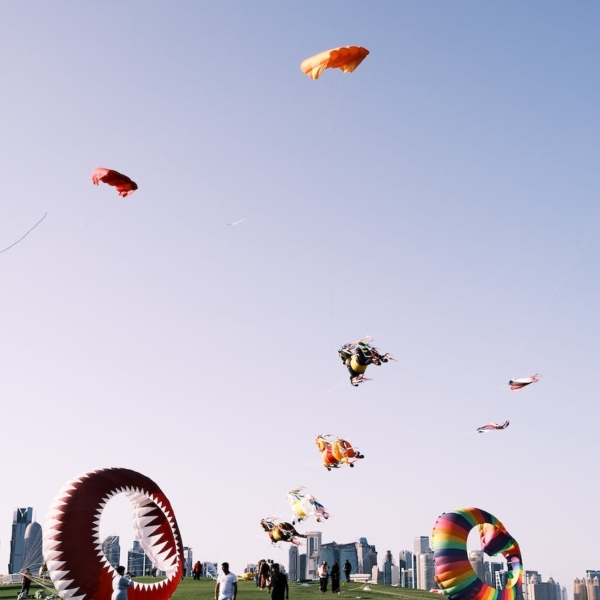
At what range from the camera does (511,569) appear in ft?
93.2

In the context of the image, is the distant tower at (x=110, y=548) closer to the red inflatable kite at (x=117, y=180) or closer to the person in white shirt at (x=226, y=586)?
the person in white shirt at (x=226, y=586)

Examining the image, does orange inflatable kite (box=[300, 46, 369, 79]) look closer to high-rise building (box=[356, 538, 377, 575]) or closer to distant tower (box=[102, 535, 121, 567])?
distant tower (box=[102, 535, 121, 567])

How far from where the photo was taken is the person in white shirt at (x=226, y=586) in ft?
61.0

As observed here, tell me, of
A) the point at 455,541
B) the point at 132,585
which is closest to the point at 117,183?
the point at 132,585

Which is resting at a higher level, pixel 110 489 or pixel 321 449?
pixel 321 449

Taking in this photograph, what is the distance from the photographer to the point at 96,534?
18516 millimetres

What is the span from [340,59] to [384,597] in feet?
67.5

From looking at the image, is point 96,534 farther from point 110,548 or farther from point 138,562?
point 138,562

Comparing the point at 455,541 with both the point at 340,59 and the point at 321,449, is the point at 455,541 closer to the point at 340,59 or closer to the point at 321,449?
the point at 321,449

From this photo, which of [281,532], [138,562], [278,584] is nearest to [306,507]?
[281,532]

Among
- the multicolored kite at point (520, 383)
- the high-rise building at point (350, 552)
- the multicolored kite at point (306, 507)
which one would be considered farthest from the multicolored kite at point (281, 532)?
the high-rise building at point (350, 552)

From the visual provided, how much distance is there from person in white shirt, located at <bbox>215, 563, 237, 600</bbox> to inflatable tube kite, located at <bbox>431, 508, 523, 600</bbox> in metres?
10.1

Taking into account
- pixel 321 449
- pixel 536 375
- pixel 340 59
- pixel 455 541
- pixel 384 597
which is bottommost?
pixel 384 597

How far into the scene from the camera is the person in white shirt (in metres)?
18.6
